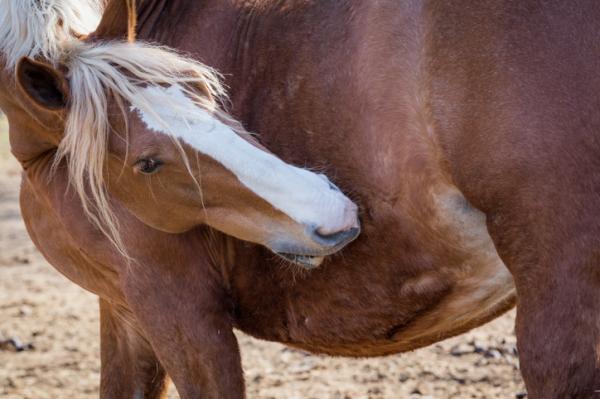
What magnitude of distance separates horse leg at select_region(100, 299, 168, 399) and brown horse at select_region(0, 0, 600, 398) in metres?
0.17

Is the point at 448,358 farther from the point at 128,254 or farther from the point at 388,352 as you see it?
the point at 128,254

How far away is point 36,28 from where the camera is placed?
119 inches

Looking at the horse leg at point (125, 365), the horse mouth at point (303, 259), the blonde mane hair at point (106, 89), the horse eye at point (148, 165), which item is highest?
the blonde mane hair at point (106, 89)

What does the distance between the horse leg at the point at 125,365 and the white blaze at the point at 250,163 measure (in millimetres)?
1073

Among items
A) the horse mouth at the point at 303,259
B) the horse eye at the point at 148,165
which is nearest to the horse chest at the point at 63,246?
the horse eye at the point at 148,165

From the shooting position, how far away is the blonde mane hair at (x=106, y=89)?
280cm

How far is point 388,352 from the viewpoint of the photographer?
10.9 feet

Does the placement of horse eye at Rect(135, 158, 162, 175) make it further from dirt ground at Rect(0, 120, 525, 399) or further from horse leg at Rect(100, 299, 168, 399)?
dirt ground at Rect(0, 120, 525, 399)

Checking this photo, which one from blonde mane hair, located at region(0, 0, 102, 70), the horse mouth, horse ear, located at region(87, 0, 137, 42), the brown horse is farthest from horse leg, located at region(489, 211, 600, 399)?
blonde mane hair, located at region(0, 0, 102, 70)

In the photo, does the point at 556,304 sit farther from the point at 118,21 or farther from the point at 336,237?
the point at 118,21

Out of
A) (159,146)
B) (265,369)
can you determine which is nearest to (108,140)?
(159,146)

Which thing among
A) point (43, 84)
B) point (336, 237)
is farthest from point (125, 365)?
point (336, 237)

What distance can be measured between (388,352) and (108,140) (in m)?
1.18

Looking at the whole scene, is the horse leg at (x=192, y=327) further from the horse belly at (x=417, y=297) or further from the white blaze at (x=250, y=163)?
the white blaze at (x=250, y=163)
